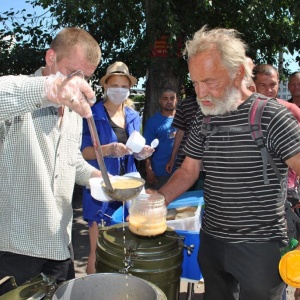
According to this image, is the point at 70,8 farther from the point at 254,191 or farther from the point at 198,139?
the point at 254,191

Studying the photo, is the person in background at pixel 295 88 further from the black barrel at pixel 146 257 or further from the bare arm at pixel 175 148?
the black barrel at pixel 146 257

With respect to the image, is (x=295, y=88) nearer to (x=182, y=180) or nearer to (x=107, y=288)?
(x=182, y=180)

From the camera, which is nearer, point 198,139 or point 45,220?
point 45,220

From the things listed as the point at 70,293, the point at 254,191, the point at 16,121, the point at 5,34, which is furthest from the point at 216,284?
the point at 5,34

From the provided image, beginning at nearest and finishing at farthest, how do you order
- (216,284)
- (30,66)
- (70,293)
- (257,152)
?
1. (70,293)
2. (257,152)
3. (216,284)
4. (30,66)

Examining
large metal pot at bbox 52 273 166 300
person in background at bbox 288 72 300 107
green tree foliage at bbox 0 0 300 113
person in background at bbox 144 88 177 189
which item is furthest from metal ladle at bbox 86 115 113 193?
green tree foliage at bbox 0 0 300 113

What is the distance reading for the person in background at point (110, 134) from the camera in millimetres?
3458

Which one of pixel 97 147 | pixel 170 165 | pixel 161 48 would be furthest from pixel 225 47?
pixel 161 48

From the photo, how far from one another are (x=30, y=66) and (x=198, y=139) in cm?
566

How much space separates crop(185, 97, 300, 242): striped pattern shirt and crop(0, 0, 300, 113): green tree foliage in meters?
4.35

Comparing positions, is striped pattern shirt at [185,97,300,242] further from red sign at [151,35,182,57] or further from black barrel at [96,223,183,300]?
red sign at [151,35,182,57]

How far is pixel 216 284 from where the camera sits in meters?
2.33

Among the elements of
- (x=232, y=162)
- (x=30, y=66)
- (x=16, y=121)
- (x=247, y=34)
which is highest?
(x=247, y=34)

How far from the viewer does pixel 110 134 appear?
3.50m
